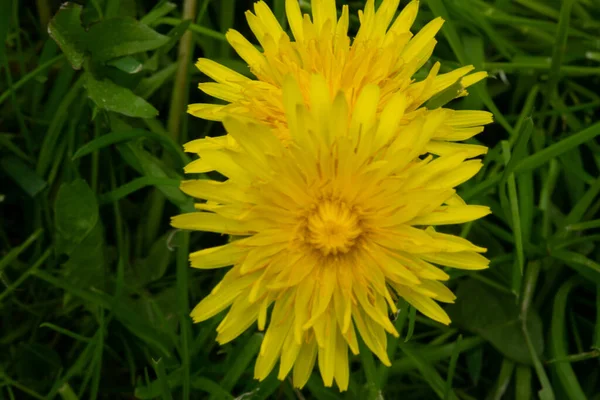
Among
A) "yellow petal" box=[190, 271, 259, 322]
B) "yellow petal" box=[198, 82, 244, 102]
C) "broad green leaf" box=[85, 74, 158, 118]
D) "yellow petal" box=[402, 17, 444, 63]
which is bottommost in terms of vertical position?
"yellow petal" box=[190, 271, 259, 322]

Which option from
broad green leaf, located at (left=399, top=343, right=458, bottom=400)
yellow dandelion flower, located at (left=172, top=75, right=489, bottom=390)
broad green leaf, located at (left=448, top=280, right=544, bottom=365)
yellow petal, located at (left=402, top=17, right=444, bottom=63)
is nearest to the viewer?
yellow dandelion flower, located at (left=172, top=75, right=489, bottom=390)

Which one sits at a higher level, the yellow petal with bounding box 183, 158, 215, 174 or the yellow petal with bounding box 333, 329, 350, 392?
the yellow petal with bounding box 183, 158, 215, 174

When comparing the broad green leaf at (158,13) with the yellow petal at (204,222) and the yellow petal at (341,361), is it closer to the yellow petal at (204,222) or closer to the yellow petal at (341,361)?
the yellow petal at (204,222)

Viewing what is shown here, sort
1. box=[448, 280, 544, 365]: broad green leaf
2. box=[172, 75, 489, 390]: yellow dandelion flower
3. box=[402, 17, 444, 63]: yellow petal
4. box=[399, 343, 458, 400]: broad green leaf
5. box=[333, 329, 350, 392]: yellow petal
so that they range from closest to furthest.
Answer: box=[172, 75, 489, 390]: yellow dandelion flower → box=[333, 329, 350, 392]: yellow petal → box=[402, 17, 444, 63]: yellow petal → box=[399, 343, 458, 400]: broad green leaf → box=[448, 280, 544, 365]: broad green leaf

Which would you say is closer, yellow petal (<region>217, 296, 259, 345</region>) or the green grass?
yellow petal (<region>217, 296, 259, 345</region>)

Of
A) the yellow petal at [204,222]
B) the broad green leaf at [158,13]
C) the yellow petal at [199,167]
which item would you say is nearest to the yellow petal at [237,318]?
the yellow petal at [204,222]

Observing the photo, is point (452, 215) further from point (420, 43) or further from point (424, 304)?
point (420, 43)

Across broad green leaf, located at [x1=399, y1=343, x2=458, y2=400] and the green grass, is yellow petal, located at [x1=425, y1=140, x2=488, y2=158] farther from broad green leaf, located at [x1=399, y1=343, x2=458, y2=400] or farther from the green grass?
broad green leaf, located at [x1=399, y1=343, x2=458, y2=400]

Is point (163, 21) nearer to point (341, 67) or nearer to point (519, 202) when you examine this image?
point (341, 67)

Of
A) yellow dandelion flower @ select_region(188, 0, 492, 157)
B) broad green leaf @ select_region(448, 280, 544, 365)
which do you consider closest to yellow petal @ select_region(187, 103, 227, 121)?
yellow dandelion flower @ select_region(188, 0, 492, 157)
